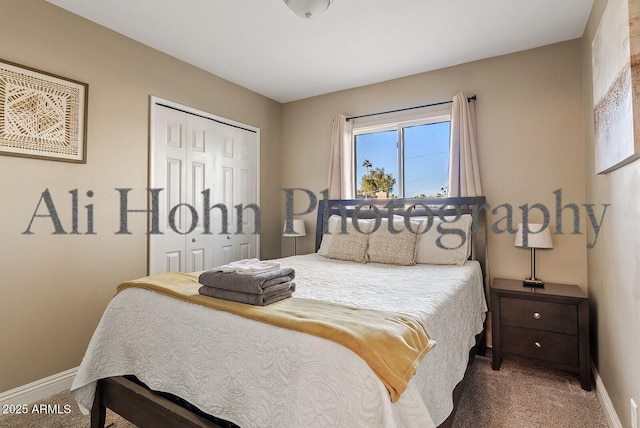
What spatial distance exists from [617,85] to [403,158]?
83.8 inches

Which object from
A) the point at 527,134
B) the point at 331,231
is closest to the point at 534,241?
the point at 527,134

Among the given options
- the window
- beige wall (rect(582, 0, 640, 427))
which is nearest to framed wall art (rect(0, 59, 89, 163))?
the window

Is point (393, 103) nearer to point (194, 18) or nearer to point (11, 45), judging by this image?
point (194, 18)

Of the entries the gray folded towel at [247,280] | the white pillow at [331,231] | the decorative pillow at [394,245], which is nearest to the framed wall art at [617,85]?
the decorative pillow at [394,245]

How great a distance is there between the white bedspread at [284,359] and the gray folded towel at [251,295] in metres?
0.10

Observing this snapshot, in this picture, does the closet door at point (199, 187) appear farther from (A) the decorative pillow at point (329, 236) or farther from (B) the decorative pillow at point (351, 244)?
(B) the decorative pillow at point (351, 244)

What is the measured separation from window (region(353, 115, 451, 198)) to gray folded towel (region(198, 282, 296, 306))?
2.28 meters

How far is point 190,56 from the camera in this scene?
3092 mm

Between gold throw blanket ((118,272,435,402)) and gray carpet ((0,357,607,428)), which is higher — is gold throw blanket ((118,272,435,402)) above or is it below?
above

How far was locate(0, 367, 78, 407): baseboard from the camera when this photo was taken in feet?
6.89

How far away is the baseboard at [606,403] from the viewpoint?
5.95ft

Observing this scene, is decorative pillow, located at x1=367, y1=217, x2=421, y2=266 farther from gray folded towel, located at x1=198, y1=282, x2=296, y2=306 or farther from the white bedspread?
gray folded towel, located at x1=198, y1=282, x2=296, y2=306

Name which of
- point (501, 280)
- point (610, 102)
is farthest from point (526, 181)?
point (610, 102)

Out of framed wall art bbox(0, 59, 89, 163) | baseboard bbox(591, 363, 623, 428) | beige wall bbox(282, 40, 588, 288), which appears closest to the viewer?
baseboard bbox(591, 363, 623, 428)
